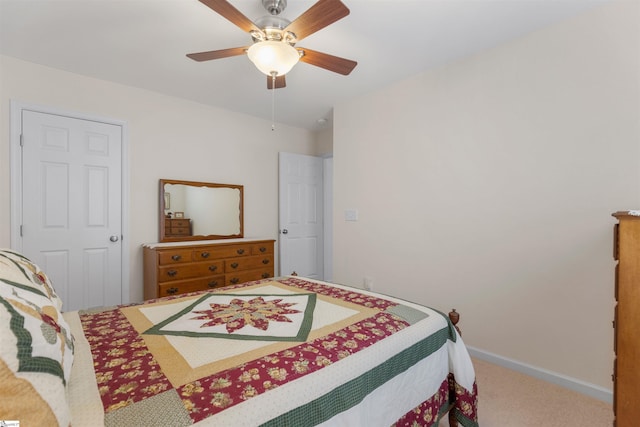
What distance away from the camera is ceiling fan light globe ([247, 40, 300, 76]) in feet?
5.47

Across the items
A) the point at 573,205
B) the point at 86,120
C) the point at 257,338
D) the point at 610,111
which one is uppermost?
the point at 86,120

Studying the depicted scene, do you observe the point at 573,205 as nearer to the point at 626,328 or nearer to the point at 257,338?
the point at 626,328

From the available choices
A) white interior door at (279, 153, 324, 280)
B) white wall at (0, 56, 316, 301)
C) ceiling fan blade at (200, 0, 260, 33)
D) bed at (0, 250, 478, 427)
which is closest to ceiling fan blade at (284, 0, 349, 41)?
ceiling fan blade at (200, 0, 260, 33)

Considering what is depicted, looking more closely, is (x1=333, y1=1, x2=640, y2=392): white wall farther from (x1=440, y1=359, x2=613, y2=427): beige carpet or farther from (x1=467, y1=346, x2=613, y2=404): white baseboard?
(x1=440, y1=359, x2=613, y2=427): beige carpet

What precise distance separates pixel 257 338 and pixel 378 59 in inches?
93.3

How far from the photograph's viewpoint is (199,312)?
4.76ft

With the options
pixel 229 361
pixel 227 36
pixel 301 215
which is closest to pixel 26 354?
pixel 229 361

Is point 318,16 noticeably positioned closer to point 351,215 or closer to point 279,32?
point 279,32

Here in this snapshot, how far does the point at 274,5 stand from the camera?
1.80 m

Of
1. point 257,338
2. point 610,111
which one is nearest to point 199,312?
point 257,338

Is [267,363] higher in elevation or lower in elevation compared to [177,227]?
lower

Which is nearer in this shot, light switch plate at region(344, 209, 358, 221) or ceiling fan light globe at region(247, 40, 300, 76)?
ceiling fan light globe at region(247, 40, 300, 76)

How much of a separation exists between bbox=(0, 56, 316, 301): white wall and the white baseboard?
9.14ft

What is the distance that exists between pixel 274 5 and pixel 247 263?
8.05ft
